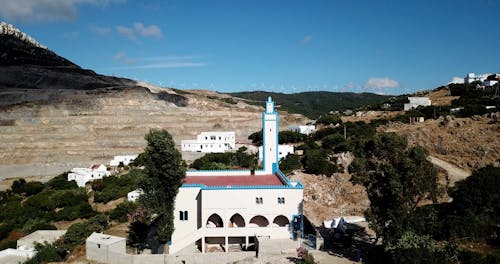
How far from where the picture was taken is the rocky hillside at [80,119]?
5906cm

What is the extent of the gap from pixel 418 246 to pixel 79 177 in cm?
3697

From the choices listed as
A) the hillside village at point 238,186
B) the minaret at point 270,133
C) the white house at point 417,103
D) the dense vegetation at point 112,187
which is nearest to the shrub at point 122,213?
the hillside village at point 238,186

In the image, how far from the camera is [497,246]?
16.3 meters

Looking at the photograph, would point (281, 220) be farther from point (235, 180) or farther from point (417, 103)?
point (417, 103)

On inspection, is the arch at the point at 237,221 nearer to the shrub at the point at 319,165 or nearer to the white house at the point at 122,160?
the shrub at the point at 319,165

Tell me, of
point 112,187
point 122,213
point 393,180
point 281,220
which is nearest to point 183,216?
point 281,220

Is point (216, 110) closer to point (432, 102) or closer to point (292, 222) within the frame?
point (432, 102)

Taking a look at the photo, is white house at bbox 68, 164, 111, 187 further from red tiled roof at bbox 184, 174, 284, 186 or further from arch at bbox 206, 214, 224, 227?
arch at bbox 206, 214, 224, 227

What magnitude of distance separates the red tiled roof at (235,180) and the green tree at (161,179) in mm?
2586

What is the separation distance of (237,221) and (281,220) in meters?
2.04

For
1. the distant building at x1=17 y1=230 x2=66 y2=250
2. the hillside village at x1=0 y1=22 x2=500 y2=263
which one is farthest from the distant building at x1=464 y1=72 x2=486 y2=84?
the distant building at x1=17 y1=230 x2=66 y2=250

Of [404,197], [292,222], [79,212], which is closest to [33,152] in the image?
[79,212]

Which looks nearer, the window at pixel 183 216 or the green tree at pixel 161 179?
the green tree at pixel 161 179

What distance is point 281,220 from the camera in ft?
65.5
